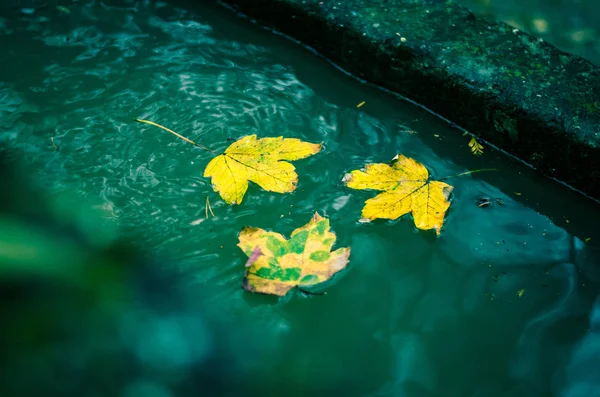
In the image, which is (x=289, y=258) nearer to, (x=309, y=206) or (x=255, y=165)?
(x=309, y=206)

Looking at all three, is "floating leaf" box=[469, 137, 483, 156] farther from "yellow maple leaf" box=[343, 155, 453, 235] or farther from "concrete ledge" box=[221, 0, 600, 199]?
"yellow maple leaf" box=[343, 155, 453, 235]

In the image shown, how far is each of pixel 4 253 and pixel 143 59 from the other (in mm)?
767

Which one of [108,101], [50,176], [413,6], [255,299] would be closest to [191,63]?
[108,101]

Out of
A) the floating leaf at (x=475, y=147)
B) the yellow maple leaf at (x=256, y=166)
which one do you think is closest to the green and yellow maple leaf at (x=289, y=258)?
the yellow maple leaf at (x=256, y=166)

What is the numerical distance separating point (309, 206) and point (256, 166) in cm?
18

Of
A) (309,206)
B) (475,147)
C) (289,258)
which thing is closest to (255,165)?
(309,206)

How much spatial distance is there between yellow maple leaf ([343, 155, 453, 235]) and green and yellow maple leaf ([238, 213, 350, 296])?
0.14 meters

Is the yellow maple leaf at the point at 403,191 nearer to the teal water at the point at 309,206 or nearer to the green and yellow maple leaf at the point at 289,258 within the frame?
the teal water at the point at 309,206

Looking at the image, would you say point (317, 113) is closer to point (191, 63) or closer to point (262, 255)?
point (191, 63)

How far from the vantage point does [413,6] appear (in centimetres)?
169

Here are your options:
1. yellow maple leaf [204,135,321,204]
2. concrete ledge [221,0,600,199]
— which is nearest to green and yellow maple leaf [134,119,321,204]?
yellow maple leaf [204,135,321,204]

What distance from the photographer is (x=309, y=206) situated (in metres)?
1.31

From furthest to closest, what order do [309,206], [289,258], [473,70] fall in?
1. [473,70]
2. [309,206]
3. [289,258]

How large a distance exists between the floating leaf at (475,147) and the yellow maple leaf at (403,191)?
0.60 feet
